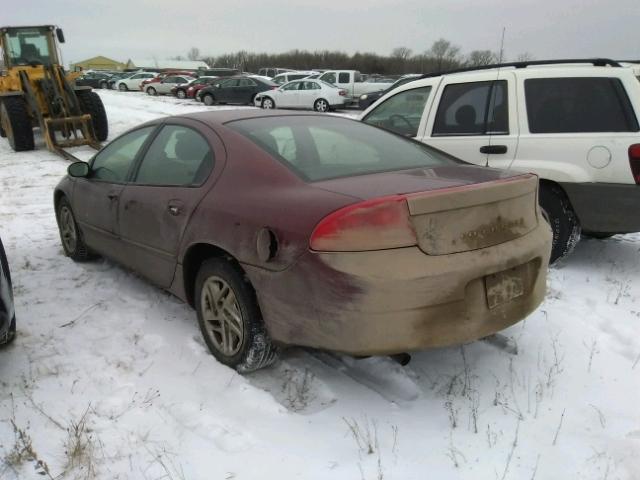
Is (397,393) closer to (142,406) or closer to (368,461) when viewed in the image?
(368,461)

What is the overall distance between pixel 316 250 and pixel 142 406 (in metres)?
1.29

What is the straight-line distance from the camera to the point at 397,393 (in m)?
2.96

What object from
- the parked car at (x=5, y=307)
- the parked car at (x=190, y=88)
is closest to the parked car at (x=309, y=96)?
the parked car at (x=190, y=88)

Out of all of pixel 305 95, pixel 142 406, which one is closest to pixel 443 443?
pixel 142 406

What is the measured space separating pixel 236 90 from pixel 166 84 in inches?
370

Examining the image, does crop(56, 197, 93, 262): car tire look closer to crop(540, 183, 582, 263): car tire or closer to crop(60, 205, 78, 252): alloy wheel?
crop(60, 205, 78, 252): alloy wheel

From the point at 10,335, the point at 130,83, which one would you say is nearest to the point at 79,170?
the point at 10,335

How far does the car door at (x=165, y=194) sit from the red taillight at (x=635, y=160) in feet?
10.5

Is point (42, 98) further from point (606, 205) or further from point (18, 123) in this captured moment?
point (606, 205)

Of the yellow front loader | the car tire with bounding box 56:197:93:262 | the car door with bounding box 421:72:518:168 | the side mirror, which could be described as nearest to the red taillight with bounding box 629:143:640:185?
the car door with bounding box 421:72:518:168

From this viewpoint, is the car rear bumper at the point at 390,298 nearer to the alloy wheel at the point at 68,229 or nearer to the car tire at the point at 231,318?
the car tire at the point at 231,318

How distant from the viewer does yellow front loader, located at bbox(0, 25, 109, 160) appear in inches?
494

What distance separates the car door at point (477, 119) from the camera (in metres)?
5.00

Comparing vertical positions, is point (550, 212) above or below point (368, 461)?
above
